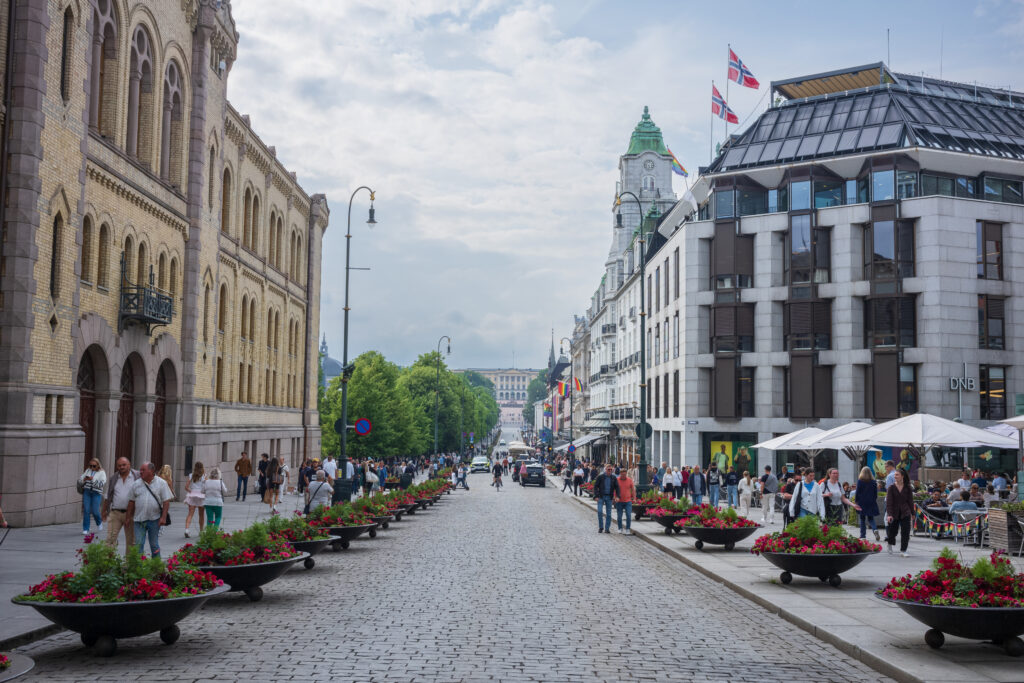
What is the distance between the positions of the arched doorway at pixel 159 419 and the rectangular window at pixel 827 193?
107 ft

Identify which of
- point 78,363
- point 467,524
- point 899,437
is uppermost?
point 78,363

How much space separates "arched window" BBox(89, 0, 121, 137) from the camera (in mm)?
25672

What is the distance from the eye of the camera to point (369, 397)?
72250mm

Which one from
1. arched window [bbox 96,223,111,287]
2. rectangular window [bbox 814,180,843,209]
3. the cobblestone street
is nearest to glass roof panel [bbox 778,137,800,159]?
rectangular window [bbox 814,180,843,209]

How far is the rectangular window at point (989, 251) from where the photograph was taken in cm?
4528

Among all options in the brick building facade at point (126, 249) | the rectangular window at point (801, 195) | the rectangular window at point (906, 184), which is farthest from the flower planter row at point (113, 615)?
the rectangular window at point (801, 195)

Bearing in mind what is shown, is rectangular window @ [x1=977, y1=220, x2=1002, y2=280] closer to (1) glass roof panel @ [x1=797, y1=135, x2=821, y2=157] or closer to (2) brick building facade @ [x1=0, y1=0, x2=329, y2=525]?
(1) glass roof panel @ [x1=797, y1=135, x2=821, y2=157]

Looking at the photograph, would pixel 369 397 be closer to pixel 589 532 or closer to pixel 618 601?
pixel 589 532

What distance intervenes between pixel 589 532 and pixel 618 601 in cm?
1279

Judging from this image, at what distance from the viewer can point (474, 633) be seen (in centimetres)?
1046

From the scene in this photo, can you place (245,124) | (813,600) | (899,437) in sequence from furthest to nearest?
(245,124)
(899,437)
(813,600)

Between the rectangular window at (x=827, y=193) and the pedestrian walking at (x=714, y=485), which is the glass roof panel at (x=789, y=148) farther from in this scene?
the pedestrian walking at (x=714, y=485)

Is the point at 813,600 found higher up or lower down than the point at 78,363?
lower down

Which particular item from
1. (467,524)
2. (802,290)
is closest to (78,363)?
(467,524)
